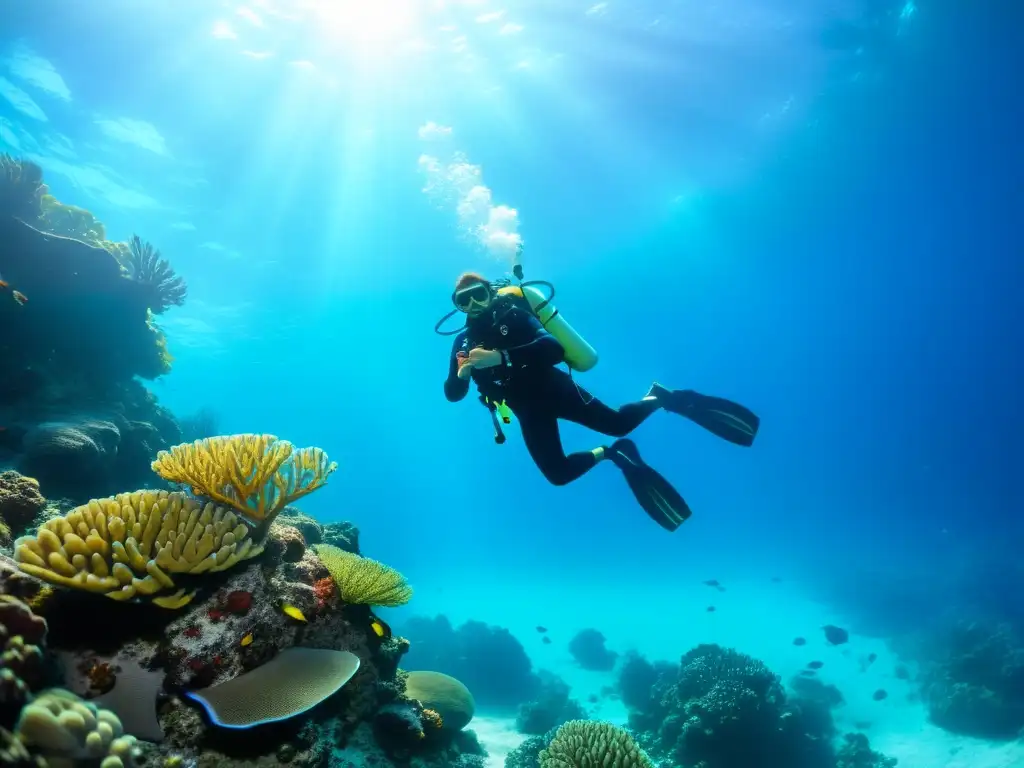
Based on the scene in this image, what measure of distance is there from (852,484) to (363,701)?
→ 316ft

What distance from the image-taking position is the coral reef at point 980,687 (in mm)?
16109

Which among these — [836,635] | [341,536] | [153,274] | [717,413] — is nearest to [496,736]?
[341,536]

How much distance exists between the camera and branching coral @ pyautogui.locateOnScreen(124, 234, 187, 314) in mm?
13852

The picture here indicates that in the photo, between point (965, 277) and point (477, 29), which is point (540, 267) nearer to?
point (477, 29)

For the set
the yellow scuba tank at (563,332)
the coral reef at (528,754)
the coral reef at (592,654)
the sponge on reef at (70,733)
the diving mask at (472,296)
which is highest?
the coral reef at (592,654)

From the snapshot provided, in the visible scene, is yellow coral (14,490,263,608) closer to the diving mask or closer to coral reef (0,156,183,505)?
the diving mask

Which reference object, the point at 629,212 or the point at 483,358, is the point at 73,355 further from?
the point at 629,212

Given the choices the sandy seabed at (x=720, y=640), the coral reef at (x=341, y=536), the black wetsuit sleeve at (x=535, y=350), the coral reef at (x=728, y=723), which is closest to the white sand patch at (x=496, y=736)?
the sandy seabed at (x=720, y=640)

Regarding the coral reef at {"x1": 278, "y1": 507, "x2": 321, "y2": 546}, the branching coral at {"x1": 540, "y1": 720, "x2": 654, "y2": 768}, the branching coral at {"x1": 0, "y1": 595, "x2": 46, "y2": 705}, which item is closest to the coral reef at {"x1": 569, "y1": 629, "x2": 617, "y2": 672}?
the coral reef at {"x1": 278, "y1": 507, "x2": 321, "y2": 546}

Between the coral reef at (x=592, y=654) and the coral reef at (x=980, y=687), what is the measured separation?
14.9 meters

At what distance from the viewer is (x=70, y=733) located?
2203mm

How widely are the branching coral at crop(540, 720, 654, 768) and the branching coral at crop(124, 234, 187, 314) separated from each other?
16388 mm

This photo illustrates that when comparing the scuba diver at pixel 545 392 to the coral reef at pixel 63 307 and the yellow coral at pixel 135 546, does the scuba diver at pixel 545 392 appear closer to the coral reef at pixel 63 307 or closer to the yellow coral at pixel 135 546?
the yellow coral at pixel 135 546

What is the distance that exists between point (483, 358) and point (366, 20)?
72.5 ft
